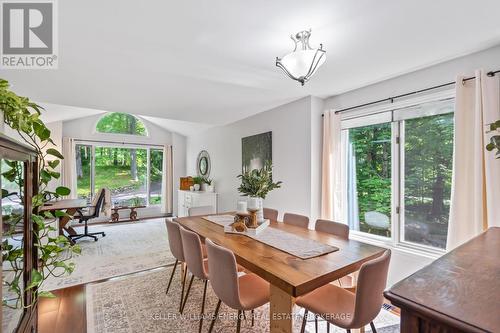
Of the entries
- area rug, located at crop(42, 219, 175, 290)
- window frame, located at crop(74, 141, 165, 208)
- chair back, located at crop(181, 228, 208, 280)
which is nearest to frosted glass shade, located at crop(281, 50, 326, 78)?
chair back, located at crop(181, 228, 208, 280)

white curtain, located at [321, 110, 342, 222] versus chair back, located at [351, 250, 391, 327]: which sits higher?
white curtain, located at [321, 110, 342, 222]

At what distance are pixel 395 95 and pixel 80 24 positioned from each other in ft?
9.91

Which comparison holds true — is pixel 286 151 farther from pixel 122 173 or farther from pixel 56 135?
pixel 56 135

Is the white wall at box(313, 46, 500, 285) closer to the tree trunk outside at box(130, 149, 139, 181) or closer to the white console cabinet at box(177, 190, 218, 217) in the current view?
the white console cabinet at box(177, 190, 218, 217)

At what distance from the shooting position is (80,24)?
5.61 ft

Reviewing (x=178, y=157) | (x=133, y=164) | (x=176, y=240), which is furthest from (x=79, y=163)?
(x=176, y=240)

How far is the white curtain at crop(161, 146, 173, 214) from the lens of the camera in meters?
6.88

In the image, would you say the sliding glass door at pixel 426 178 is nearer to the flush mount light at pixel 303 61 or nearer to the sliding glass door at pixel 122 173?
the flush mount light at pixel 303 61

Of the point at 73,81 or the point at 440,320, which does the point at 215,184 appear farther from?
the point at 440,320

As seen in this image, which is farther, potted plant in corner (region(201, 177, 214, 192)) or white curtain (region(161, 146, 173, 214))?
white curtain (region(161, 146, 173, 214))

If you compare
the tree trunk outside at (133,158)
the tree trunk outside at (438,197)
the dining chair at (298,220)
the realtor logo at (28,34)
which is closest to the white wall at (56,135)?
the tree trunk outside at (133,158)

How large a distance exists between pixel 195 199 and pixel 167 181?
1908 millimetres

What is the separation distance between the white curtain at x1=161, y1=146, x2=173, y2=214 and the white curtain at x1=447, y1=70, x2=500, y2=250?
6458mm

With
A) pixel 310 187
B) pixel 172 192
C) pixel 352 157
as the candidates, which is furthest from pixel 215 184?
pixel 352 157
